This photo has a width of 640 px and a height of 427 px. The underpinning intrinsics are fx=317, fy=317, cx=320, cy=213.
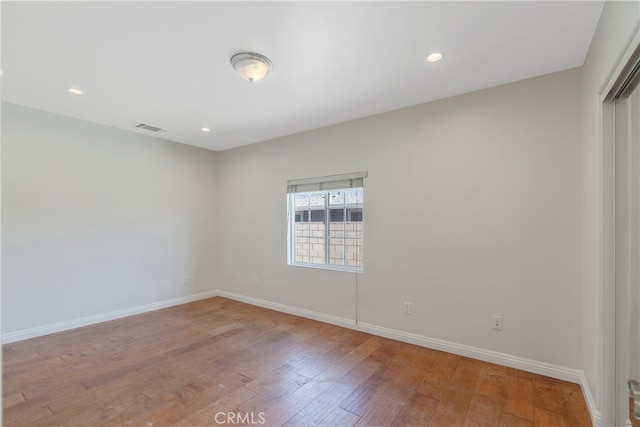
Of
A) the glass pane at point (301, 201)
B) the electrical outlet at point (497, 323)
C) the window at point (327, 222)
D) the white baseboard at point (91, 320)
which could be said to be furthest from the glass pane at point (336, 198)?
the white baseboard at point (91, 320)

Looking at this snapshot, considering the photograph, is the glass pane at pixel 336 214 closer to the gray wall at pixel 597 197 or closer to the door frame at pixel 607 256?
the gray wall at pixel 597 197

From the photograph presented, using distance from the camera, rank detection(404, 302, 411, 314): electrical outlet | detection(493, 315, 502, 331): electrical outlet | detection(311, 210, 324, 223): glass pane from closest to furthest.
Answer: detection(493, 315, 502, 331): electrical outlet → detection(404, 302, 411, 314): electrical outlet → detection(311, 210, 324, 223): glass pane

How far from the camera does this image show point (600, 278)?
6.62ft

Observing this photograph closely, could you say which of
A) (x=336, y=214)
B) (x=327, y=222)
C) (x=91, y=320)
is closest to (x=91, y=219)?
(x=91, y=320)

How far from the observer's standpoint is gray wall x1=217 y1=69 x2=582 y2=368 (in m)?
2.64

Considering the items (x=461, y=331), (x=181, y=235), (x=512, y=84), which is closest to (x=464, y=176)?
(x=512, y=84)

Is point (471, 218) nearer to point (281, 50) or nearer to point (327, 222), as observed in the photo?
point (327, 222)

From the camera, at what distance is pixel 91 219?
156 inches

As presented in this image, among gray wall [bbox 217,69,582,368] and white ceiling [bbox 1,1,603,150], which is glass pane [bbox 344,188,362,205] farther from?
white ceiling [bbox 1,1,603,150]

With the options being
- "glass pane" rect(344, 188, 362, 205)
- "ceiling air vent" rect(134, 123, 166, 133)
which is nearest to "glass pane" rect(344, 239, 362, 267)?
"glass pane" rect(344, 188, 362, 205)

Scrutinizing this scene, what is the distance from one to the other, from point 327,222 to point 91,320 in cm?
A: 319

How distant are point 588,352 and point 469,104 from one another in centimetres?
227

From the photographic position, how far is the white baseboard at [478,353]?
2.44 m

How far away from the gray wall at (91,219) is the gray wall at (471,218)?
2.00 meters
